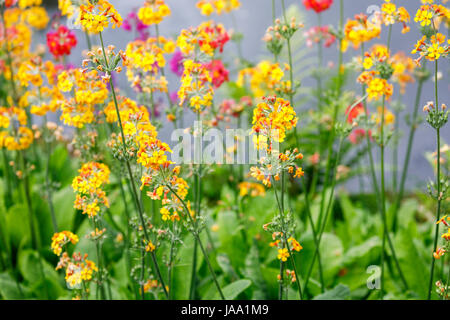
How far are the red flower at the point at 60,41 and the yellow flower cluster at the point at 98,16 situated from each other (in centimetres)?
90

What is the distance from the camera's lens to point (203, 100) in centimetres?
152

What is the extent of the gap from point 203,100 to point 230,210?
1.16 meters

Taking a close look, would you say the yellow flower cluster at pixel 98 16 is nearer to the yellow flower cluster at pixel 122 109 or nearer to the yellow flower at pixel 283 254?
the yellow flower cluster at pixel 122 109

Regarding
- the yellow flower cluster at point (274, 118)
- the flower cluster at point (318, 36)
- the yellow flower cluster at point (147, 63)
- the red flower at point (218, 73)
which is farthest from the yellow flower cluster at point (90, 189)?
the flower cluster at point (318, 36)

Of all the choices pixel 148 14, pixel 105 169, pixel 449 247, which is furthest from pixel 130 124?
pixel 449 247

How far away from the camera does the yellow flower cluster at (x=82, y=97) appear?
1.62 m

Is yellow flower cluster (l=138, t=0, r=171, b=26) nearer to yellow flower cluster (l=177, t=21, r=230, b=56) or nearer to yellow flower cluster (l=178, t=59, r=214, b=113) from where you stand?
yellow flower cluster (l=177, t=21, r=230, b=56)

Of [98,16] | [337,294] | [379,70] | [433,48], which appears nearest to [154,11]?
[98,16]

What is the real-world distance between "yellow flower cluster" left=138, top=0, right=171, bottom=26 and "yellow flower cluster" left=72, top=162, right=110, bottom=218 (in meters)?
0.61

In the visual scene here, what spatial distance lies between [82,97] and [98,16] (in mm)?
432

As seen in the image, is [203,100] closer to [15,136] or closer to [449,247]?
[449,247]

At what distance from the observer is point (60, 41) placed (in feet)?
7.02

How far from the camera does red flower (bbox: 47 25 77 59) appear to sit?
2.12m
